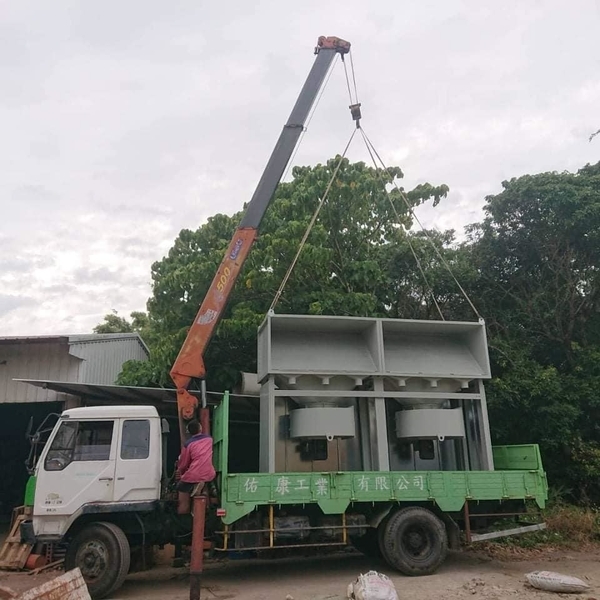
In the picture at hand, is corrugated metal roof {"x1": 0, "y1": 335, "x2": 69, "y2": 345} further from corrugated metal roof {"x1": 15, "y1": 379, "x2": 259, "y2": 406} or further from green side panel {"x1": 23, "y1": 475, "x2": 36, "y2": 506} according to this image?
green side panel {"x1": 23, "y1": 475, "x2": 36, "y2": 506}

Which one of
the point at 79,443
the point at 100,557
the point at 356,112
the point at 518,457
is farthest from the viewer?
the point at 356,112

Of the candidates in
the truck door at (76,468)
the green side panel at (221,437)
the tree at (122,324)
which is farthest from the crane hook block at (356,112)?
the tree at (122,324)

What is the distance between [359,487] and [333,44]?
7.85 m

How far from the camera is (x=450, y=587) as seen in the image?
7.03 metres

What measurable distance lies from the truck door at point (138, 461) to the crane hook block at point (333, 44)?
7.35m

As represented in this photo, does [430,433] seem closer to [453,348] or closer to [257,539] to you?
[453,348]

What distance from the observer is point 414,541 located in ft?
25.6

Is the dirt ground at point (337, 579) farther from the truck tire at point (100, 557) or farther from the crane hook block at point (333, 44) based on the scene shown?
the crane hook block at point (333, 44)

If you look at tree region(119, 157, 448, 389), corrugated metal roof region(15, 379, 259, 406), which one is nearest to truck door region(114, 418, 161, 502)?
corrugated metal roof region(15, 379, 259, 406)

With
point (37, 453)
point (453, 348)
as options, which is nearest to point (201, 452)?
point (37, 453)

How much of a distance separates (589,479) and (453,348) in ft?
15.8

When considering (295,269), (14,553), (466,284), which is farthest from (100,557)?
(466,284)

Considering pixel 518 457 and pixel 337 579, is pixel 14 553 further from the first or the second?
pixel 518 457

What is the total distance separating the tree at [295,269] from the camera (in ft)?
39.7
